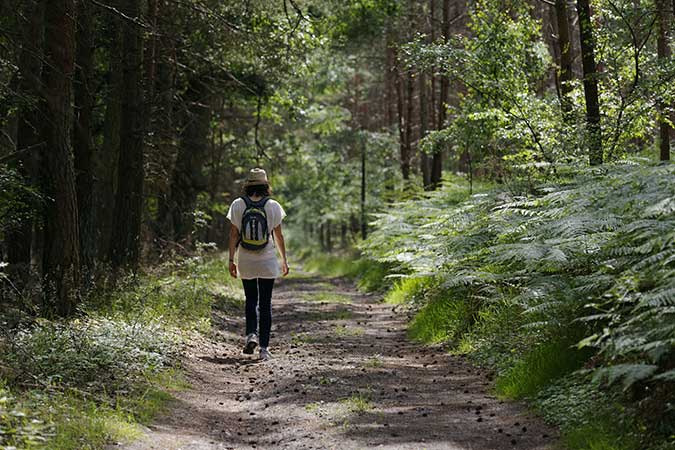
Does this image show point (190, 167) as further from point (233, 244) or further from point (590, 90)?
point (590, 90)

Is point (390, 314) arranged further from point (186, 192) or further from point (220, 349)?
point (186, 192)

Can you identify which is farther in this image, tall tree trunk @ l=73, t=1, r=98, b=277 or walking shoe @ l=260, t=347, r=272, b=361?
tall tree trunk @ l=73, t=1, r=98, b=277

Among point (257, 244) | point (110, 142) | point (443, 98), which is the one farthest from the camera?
point (443, 98)

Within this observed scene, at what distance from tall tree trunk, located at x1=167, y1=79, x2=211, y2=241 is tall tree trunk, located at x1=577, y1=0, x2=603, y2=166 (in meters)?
12.9

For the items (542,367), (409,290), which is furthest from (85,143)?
(542,367)

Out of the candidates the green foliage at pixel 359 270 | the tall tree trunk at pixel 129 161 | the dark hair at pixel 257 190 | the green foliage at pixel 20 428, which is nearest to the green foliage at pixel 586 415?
the green foliage at pixel 20 428

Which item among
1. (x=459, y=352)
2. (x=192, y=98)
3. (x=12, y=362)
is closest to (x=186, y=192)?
(x=192, y=98)

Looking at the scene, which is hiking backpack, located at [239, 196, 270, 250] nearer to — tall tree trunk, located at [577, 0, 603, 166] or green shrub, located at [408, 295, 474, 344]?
green shrub, located at [408, 295, 474, 344]

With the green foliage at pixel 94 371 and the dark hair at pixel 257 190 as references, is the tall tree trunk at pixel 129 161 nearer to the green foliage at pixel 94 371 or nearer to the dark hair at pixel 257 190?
the green foliage at pixel 94 371

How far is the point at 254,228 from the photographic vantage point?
1020 cm

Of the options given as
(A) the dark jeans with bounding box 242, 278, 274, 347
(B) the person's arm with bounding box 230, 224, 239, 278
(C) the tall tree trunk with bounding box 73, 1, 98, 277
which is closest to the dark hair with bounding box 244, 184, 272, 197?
(B) the person's arm with bounding box 230, 224, 239, 278

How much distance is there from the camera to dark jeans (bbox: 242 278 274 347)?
407 inches

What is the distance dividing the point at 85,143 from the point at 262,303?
455 centimetres

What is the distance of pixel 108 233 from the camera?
16.7 meters
